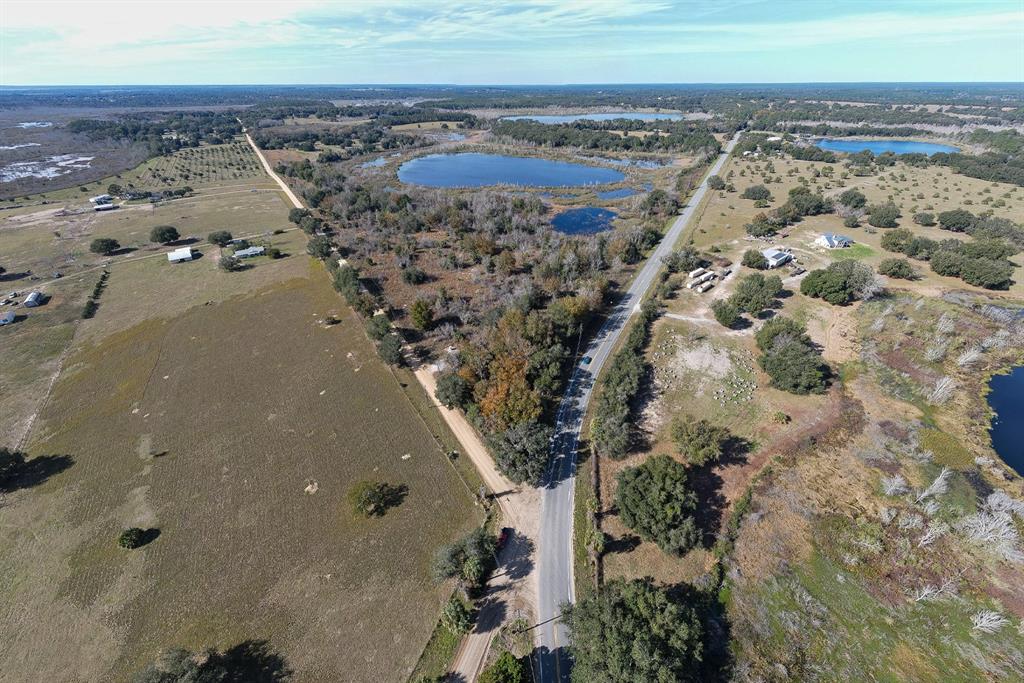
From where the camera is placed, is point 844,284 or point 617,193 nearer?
point 844,284

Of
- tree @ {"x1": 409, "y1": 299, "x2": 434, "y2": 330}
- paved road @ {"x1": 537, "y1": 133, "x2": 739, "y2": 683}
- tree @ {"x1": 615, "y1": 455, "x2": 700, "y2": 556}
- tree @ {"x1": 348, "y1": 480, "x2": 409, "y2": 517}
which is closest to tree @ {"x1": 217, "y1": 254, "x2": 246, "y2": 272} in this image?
tree @ {"x1": 409, "y1": 299, "x2": 434, "y2": 330}

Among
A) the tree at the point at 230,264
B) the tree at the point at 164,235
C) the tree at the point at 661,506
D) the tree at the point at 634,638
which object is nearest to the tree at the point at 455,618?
the tree at the point at 634,638

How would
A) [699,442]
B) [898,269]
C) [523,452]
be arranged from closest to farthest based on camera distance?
1. [523,452]
2. [699,442]
3. [898,269]

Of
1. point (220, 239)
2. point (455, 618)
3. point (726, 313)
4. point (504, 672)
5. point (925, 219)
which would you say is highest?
point (925, 219)

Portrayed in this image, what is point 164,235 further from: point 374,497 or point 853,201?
point 853,201

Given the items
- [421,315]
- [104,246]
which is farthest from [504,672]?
[104,246]

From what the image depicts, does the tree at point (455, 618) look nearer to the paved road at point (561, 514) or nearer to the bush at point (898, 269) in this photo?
the paved road at point (561, 514)

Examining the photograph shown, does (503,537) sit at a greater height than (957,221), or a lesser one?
lesser
